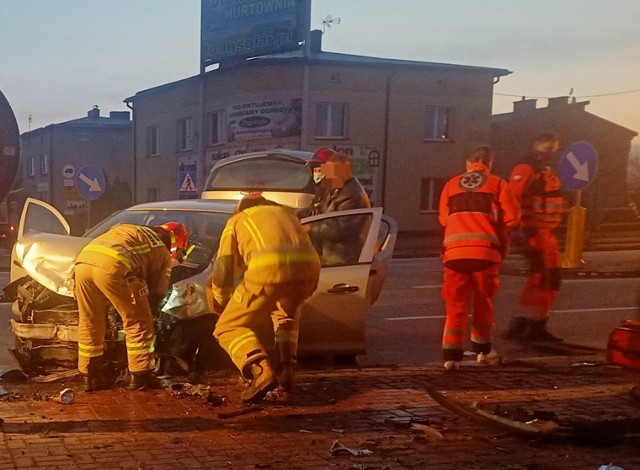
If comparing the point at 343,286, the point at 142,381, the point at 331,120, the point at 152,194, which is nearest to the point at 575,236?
the point at 343,286

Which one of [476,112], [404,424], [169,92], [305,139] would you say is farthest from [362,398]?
[169,92]

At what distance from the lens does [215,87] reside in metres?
30.4

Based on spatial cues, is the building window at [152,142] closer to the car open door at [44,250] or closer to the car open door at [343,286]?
the car open door at [44,250]

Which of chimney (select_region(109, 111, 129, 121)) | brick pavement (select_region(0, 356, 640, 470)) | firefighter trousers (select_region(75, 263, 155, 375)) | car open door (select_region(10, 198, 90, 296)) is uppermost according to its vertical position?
chimney (select_region(109, 111, 129, 121))

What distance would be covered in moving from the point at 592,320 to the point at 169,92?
2762 centimetres

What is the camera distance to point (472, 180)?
6.12m

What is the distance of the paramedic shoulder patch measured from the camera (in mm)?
6070

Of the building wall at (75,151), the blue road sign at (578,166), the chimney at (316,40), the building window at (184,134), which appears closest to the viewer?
the blue road sign at (578,166)

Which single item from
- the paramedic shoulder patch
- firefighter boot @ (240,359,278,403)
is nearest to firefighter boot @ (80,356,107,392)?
firefighter boot @ (240,359,278,403)

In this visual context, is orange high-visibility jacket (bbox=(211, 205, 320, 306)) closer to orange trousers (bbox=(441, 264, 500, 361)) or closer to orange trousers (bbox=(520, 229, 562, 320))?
orange trousers (bbox=(441, 264, 500, 361))

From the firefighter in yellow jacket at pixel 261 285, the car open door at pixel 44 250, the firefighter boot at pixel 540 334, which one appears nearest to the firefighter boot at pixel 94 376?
the car open door at pixel 44 250

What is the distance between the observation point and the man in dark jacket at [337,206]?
19.8 feet

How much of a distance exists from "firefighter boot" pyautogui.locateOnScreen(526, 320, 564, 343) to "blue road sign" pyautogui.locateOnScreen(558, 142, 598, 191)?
4.93 metres

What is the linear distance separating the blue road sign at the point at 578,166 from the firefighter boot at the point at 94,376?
30.0 feet
